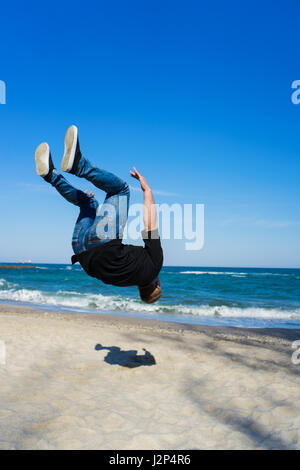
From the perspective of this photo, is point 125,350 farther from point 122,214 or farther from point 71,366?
point 122,214

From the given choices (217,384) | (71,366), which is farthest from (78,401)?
(217,384)

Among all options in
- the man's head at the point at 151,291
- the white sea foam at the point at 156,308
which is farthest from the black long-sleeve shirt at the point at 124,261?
the white sea foam at the point at 156,308

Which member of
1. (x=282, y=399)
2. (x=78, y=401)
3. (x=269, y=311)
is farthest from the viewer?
(x=269, y=311)

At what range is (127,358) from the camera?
6852 millimetres

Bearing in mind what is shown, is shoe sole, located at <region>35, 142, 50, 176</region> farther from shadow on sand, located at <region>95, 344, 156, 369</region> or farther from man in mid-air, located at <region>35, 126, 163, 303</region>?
shadow on sand, located at <region>95, 344, 156, 369</region>

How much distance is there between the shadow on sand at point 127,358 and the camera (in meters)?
6.49

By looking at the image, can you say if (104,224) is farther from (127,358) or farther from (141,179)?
(127,358)

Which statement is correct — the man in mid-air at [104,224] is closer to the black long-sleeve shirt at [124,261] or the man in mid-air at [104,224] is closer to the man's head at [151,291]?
the black long-sleeve shirt at [124,261]

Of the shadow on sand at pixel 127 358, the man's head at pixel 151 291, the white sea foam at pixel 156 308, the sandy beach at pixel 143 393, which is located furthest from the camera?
the white sea foam at pixel 156 308

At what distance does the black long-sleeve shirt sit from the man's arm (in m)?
0.08

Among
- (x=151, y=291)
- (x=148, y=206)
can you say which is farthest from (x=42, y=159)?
(x=151, y=291)

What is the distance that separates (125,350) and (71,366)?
1568 millimetres
